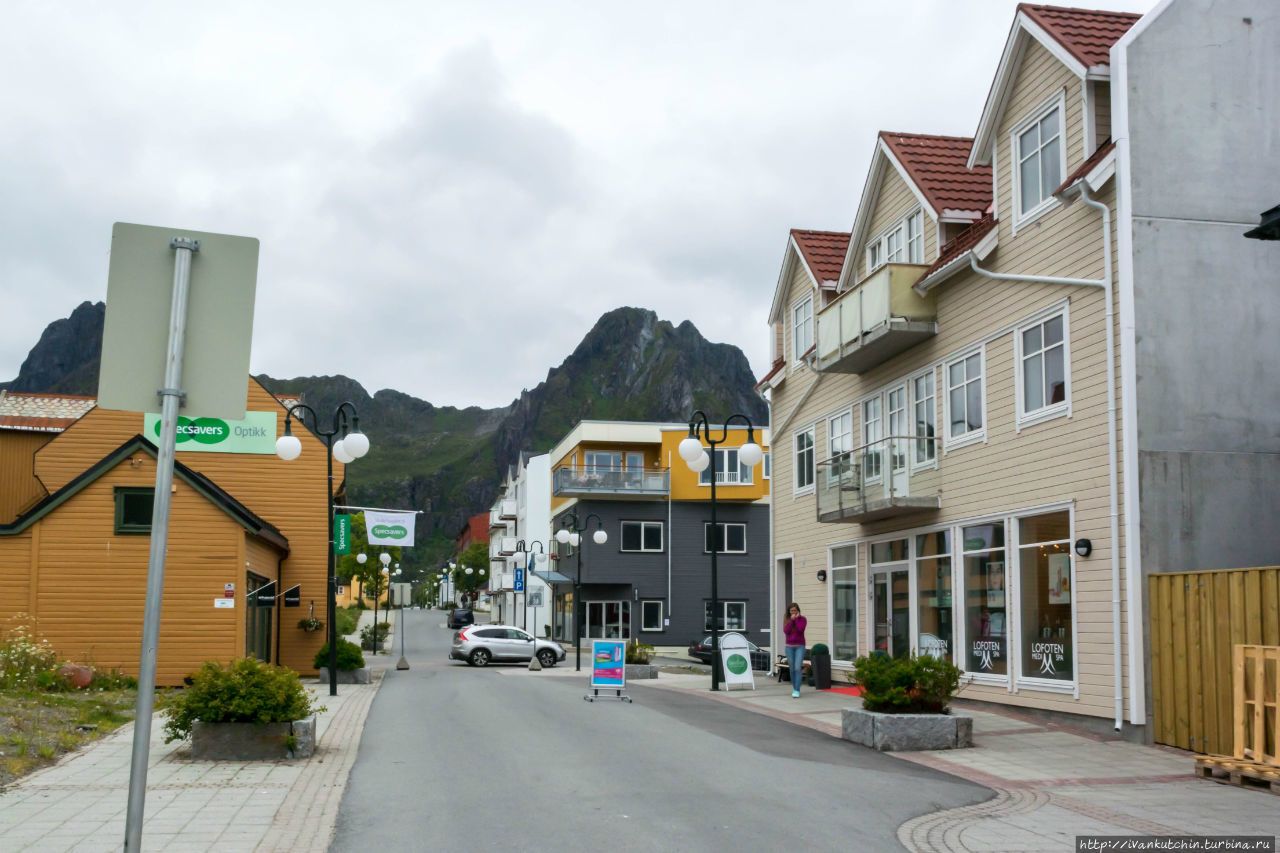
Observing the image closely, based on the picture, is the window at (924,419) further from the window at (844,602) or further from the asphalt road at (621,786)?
the asphalt road at (621,786)

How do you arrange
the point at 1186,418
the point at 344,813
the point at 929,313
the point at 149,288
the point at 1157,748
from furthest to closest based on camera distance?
the point at 929,313 → the point at 1186,418 → the point at 1157,748 → the point at 344,813 → the point at 149,288

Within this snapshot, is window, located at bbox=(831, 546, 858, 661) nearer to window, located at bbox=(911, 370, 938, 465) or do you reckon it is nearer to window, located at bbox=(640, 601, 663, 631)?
window, located at bbox=(911, 370, 938, 465)

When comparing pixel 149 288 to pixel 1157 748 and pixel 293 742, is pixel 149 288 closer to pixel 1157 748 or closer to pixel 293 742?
pixel 293 742

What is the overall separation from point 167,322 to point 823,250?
2487 cm

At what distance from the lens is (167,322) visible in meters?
4.54

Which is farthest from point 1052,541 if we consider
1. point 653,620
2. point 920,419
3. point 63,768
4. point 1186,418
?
point 653,620

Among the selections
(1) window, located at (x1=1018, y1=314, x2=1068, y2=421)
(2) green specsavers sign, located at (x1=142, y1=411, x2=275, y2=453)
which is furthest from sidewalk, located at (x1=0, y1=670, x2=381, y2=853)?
(2) green specsavers sign, located at (x1=142, y1=411, x2=275, y2=453)

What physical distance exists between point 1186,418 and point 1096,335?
1.64 metres

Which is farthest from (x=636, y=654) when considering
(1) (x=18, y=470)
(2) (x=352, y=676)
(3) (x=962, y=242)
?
(1) (x=18, y=470)

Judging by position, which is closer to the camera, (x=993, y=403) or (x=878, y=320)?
(x=993, y=403)

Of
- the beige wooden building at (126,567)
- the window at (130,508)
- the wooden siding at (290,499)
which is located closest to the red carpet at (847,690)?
the beige wooden building at (126,567)

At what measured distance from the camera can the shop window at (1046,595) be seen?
1711cm

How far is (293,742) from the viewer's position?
12000mm

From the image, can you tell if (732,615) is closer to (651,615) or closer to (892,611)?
(651,615)
